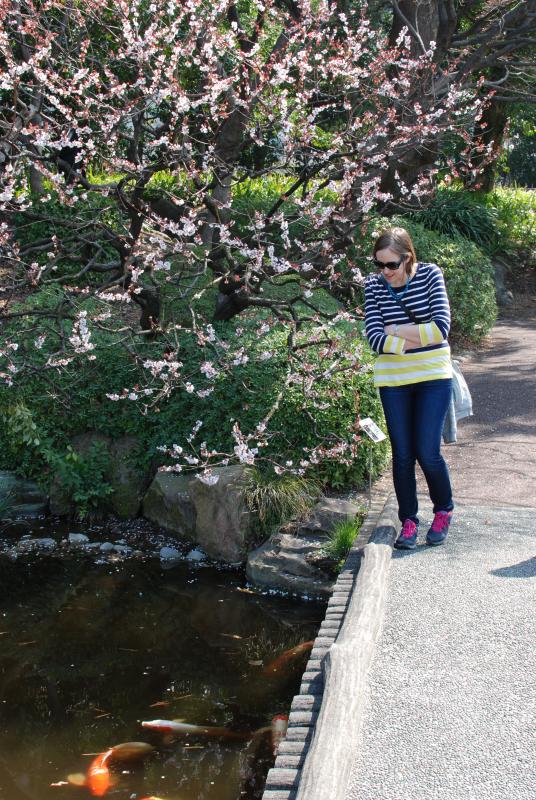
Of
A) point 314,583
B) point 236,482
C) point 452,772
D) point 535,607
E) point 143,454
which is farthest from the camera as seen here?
point 143,454

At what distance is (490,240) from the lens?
15.4 meters

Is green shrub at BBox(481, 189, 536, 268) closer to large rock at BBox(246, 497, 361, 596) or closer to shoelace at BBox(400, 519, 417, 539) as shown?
large rock at BBox(246, 497, 361, 596)

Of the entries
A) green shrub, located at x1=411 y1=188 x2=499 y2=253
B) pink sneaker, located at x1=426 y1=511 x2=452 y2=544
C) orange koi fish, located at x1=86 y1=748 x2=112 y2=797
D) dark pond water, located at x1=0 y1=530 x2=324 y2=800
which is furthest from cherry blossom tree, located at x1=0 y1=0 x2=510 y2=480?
green shrub, located at x1=411 y1=188 x2=499 y2=253

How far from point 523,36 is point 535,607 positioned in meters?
9.45

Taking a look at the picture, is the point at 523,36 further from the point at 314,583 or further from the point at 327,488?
the point at 314,583

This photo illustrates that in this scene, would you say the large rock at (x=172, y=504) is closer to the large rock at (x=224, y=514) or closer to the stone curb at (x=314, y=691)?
the large rock at (x=224, y=514)

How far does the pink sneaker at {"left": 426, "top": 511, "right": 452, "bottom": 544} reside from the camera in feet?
16.2

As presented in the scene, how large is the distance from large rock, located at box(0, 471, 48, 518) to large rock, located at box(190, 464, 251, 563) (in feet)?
5.28

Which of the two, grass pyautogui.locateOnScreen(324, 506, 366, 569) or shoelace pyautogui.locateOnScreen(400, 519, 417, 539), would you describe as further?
grass pyautogui.locateOnScreen(324, 506, 366, 569)

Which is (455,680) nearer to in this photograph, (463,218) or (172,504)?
(172,504)

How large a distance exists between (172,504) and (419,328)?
285 centimetres

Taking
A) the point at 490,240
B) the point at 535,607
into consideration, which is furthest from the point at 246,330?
the point at 490,240

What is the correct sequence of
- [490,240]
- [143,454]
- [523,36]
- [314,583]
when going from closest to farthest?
[314,583], [143,454], [523,36], [490,240]

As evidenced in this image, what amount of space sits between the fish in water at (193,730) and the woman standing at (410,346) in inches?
67.2
